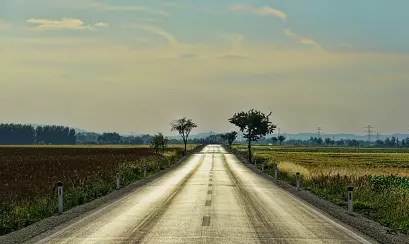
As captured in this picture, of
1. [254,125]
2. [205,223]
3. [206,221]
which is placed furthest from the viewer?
[254,125]

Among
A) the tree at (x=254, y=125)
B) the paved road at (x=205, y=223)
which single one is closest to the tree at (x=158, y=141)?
the tree at (x=254, y=125)

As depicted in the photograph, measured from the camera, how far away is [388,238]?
38.2 feet

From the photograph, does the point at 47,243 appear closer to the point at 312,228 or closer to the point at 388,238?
the point at 312,228

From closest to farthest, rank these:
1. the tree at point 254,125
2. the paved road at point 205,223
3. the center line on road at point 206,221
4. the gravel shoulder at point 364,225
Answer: the paved road at point 205,223 < the gravel shoulder at point 364,225 < the center line on road at point 206,221 < the tree at point 254,125

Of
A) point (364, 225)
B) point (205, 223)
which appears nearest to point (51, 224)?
point (205, 223)

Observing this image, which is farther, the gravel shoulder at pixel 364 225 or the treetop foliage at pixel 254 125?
the treetop foliage at pixel 254 125

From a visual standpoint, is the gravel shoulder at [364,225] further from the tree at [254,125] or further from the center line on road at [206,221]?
the tree at [254,125]

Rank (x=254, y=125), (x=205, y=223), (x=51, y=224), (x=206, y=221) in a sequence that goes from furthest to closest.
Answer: (x=254, y=125), (x=206, y=221), (x=51, y=224), (x=205, y=223)

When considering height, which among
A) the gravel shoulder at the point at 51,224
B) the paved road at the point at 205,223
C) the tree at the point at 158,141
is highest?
the tree at the point at 158,141

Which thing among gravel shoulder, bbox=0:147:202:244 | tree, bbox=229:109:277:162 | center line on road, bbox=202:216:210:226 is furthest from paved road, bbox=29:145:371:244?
tree, bbox=229:109:277:162

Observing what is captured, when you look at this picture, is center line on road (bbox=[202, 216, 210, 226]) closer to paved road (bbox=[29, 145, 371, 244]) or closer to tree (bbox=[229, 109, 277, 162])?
paved road (bbox=[29, 145, 371, 244])

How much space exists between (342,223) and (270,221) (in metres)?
2.00

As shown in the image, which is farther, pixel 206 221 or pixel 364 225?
pixel 206 221

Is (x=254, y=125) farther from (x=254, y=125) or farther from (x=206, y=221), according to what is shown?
(x=206, y=221)
